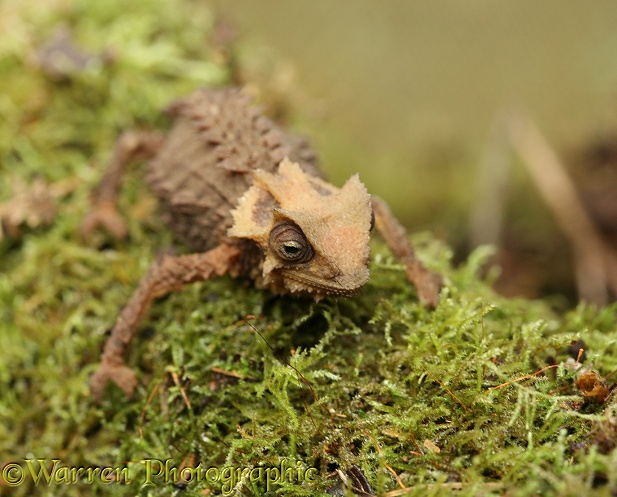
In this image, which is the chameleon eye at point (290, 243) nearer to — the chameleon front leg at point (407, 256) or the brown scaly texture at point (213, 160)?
the brown scaly texture at point (213, 160)

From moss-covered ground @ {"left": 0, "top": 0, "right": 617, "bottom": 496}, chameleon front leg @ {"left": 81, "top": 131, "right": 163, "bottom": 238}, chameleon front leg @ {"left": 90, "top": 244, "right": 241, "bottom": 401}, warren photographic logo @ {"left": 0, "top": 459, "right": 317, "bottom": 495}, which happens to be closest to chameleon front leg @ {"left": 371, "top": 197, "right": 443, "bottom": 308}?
moss-covered ground @ {"left": 0, "top": 0, "right": 617, "bottom": 496}

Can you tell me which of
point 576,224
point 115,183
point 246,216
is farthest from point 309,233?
point 576,224

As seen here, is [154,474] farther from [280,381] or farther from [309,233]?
[309,233]

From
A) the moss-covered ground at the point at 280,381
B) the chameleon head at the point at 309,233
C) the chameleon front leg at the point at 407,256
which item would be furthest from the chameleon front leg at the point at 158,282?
the chameleon front leg at the point at 407,256

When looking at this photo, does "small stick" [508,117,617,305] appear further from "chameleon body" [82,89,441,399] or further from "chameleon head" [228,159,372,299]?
"chameleon head" [228,159,372,299]

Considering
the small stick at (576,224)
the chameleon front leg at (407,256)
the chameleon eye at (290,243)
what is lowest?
the chameleon eye at (290,243)
